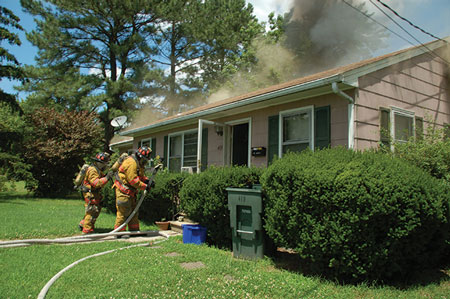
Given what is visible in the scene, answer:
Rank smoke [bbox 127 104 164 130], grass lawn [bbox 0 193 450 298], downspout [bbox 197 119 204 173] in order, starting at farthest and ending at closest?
smoke [bbox 127 104 164 130] → downspout [bbox 197 119 204 173] → grass lawn [bbox 0 193 450 298]

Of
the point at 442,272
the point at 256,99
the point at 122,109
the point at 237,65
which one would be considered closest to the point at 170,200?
the point at 256,99

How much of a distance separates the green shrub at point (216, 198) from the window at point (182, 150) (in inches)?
217

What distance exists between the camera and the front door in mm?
10261

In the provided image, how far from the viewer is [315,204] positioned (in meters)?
3.86

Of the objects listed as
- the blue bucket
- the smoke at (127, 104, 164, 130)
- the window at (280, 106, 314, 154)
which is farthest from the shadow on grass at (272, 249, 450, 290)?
the smoke at (127, 104, 164, 130)

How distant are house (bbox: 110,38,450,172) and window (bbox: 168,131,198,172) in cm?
83

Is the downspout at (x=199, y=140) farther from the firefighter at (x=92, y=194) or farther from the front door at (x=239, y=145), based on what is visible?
the firefighter at (x=92, y=194)

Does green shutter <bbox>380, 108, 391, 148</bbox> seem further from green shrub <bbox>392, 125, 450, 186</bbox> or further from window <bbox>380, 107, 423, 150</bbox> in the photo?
green shrub <bbox>392, 125, 450, 186</bbox>

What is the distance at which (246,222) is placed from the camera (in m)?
4.80

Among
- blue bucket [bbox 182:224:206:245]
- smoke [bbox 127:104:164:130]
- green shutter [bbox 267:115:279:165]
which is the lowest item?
blue bucket [bbox 182:224:206:245]

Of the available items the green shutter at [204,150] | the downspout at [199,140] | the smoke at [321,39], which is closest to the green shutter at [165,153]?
the green shutter at [204,150]

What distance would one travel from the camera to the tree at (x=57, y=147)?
15156 mm

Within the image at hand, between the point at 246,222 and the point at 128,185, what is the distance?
297 cm

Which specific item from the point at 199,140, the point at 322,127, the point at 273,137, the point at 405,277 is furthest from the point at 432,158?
the point at 199,140
